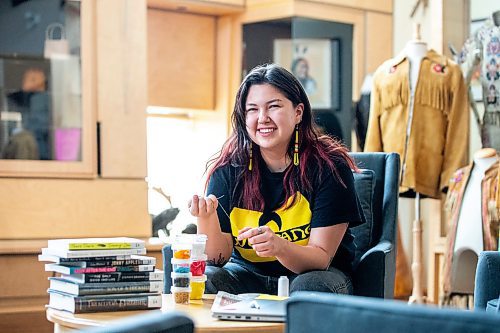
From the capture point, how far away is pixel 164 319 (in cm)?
109

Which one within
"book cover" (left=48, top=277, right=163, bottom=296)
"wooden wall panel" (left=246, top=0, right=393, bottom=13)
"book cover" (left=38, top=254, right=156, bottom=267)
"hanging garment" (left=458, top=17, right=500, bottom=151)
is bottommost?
"book cover" (left=48, top=277, right=163, bottom=296)

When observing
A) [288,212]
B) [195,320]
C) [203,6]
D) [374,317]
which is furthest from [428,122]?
[374,317]

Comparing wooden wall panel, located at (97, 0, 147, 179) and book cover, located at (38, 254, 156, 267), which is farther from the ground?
wooden wall panel, located at (97, 0, 147, 179)

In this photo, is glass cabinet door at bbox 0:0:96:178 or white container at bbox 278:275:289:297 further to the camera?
glass cabinet door at bbox 0:0:96:178

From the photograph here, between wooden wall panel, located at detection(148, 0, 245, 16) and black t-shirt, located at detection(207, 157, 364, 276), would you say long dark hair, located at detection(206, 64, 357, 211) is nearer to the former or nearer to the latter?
black t-shirt, located at detection(207, 157, 364, 276)

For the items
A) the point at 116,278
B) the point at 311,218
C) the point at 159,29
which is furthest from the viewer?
the point at 159,29

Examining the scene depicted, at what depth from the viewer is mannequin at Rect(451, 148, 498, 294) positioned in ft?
13.1

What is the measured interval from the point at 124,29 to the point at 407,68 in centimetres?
133

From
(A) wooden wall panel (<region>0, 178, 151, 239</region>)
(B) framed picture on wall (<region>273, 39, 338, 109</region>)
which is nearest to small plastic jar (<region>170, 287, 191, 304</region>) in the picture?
(A) wooden wall panel (<region>0, 178, 151, 239</region>)

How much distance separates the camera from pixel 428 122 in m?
4.39

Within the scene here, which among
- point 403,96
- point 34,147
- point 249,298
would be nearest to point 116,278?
point 249,298

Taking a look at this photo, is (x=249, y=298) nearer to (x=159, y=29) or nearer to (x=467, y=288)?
(x=467, y=288)

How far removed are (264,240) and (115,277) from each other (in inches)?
15.8

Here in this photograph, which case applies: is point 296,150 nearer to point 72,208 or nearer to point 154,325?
point 72,208
